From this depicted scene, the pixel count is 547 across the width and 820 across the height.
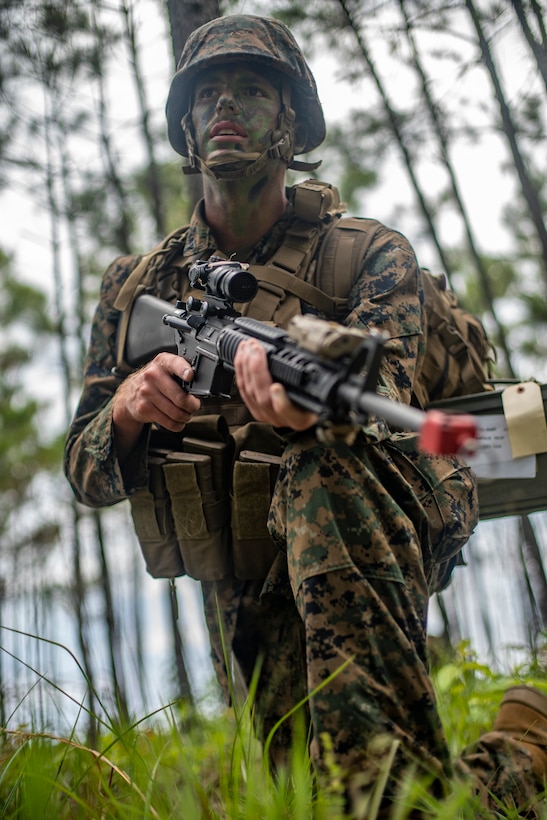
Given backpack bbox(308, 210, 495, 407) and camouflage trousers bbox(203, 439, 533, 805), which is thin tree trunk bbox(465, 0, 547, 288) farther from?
camouflage trousers bbox(203, 439, 533, 805)

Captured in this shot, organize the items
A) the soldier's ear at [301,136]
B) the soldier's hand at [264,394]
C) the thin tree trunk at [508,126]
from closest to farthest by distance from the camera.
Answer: the soldier's hand at [264,394] < the soldier's ear at [301,136] < the thin tree trunk at [508,126]

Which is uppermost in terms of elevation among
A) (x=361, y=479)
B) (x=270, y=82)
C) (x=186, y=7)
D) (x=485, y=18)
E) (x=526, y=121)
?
(x=526, y=121)

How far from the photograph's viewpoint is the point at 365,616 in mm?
1757

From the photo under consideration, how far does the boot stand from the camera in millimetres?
2188

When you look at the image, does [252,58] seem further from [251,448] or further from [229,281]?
[251,448]

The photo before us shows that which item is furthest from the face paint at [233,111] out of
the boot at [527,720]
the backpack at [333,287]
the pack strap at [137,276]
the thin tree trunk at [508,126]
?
the thin tree trunk at [508,126]

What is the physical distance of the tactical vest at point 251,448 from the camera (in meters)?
2.47

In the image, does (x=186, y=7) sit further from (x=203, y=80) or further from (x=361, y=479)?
(x=361, y=479)

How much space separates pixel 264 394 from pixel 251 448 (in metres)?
0.86

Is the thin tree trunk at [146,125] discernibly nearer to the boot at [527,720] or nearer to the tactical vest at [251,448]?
the tactical vest at [251,448]

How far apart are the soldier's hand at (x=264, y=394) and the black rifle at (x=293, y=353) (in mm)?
21

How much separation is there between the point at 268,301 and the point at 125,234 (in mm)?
5435

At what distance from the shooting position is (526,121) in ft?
23.5

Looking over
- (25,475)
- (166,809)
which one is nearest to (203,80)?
(166,809)
